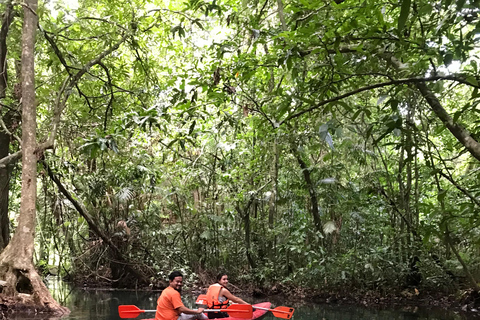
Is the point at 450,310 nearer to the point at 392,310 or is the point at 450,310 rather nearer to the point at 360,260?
the point at 392,310

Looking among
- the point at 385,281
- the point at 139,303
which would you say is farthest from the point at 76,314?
the point at 385,281

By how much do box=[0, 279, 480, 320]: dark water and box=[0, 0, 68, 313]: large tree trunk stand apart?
334 mm

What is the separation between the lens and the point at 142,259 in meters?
11.4

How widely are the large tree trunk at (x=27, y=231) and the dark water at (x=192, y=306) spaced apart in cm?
33

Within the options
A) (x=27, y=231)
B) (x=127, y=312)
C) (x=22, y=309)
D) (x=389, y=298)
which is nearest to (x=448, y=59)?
(x=127, y=312)

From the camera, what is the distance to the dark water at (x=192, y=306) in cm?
727

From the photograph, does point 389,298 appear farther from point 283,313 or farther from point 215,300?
point 215,300

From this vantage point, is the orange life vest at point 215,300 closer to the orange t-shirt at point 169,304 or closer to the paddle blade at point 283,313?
the paddle blade at point 283,313

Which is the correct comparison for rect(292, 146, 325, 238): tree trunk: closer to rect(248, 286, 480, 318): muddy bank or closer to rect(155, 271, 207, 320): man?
rect(248, 286, 480, 318): muddy bank

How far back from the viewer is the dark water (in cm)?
727

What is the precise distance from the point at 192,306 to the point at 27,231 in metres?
3.59

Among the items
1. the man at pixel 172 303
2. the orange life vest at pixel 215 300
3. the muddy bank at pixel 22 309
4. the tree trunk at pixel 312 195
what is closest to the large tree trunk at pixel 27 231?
the muddy bank at pixel 22 309

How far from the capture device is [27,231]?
6.50 metres

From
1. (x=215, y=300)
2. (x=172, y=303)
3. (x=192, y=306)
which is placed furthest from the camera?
(x=192, y=306)
